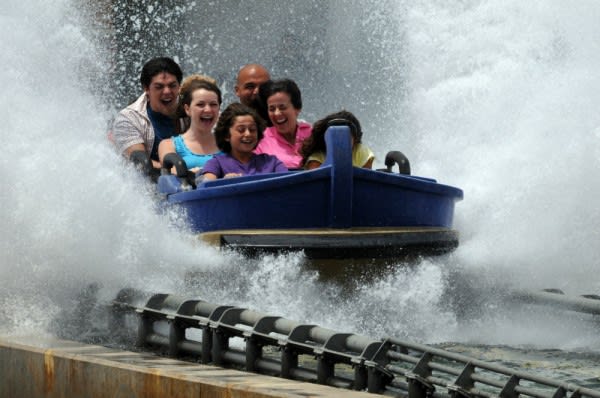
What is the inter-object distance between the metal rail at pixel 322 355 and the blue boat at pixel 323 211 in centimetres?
127

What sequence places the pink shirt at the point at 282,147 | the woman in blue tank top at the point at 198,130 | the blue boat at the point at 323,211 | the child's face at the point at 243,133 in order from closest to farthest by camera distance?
the blue boat at the point at 323,211, the child's face at the point at 243,133, the pink shirt at the point at 282,147, the woman in blue tank top at the point at 198,130

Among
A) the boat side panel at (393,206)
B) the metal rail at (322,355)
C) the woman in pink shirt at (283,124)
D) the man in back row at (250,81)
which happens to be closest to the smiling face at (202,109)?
the woman in pink shirt at (283,124)

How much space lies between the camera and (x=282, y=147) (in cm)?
952

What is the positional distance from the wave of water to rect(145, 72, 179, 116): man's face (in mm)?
468

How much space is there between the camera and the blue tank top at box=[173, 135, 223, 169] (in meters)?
9.54

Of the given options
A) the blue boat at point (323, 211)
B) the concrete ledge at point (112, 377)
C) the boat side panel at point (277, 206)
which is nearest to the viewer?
the concrete ledge at point (112, 377)

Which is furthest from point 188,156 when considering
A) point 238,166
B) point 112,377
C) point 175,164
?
point 112,377

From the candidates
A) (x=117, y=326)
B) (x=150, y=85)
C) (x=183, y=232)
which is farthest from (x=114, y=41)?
(x=117, y=326)

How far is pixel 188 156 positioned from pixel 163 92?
90 centimetres

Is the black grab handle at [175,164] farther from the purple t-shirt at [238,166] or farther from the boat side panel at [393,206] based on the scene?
the boat side panel at [393,206]

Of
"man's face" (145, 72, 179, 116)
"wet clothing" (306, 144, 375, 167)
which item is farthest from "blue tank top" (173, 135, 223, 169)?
"wet clothing" (306, 144, 375, 167)

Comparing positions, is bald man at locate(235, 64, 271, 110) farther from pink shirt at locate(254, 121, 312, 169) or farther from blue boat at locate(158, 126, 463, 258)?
blue boat at locate(158, 126, 463, 258)

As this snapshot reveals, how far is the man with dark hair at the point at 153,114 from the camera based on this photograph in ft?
32.9

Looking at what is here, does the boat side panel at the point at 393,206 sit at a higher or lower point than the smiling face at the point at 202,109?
lower
